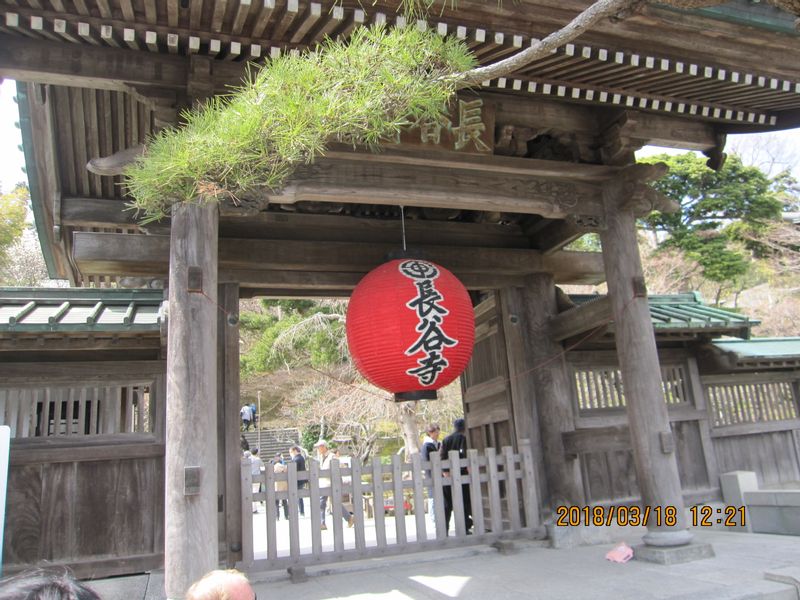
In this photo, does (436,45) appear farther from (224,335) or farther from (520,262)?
(520,262)

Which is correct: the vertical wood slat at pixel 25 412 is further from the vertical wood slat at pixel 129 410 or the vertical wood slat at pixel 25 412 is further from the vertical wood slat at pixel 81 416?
the vertical wood slat at pixel 129 410

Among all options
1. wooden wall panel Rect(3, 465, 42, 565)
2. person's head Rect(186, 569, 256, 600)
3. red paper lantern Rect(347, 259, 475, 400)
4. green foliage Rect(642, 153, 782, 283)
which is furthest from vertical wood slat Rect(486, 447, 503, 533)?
green foliage Rect(642, 153, 782, 283)

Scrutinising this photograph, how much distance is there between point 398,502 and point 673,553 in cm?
257

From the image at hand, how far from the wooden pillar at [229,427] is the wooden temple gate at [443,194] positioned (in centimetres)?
2

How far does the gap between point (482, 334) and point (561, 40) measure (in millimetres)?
5912

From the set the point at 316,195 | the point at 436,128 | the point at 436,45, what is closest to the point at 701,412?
the point at 436,128

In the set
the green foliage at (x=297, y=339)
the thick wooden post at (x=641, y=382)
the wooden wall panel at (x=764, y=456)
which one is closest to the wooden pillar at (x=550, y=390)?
the thick wooden post at (x=641, y=382)

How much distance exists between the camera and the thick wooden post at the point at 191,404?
397 centimetres

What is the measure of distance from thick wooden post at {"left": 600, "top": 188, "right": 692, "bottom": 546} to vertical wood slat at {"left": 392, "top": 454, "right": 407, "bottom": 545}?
7.58 ft

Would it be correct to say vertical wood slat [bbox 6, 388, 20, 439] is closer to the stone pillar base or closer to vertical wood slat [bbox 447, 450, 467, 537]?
vertical wood slat [bbox 447, 450, 467, 537]

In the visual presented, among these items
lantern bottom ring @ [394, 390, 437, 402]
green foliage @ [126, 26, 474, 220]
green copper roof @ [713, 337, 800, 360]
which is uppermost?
green foliage @ [126, 26, 474, 220]

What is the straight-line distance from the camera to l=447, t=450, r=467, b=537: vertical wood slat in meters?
6.28

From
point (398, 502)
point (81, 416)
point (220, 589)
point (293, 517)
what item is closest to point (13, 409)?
point (81, 416)

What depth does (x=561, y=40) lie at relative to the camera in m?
2.75
